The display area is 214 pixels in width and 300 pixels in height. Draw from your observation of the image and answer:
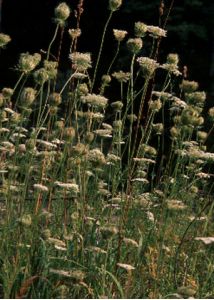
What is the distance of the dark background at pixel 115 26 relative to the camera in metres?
12.7

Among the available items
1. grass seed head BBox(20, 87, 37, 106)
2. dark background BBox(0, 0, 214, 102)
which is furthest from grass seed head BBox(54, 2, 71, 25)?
dark background BBox(0, 0, 214, 102)

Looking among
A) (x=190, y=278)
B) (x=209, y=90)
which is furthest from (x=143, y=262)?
(x=209, y=90)

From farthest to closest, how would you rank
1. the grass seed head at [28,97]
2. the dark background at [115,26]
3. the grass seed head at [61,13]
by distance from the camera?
the dark background at [115,26] → the grass seed head at [61,13] → the grass seed head at [28,97]

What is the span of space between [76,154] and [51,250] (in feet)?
1.41

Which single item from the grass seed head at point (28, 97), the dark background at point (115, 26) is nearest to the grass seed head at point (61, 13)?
the grass seed head at point (28, 97)

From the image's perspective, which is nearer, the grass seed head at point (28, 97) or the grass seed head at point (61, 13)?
the grass seed head at point (28, 97)

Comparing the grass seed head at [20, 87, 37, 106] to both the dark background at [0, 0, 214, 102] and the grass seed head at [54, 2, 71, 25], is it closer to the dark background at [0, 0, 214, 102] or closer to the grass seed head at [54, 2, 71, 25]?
the grass seed head at [54, 2, 71, 25]

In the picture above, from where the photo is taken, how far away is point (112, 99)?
13.1m

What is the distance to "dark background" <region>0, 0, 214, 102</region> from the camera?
41.8 ft

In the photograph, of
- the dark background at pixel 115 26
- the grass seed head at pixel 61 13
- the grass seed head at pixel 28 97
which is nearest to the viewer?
the grass seed head at pixel 28 97

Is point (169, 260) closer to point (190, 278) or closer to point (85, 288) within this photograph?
point (190, 278)

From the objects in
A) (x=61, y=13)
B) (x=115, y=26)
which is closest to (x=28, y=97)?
(x=61, y=13)

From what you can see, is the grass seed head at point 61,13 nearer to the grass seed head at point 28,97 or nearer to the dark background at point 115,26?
the grass seed head at point 28,97

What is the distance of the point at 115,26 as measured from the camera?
14102mm
